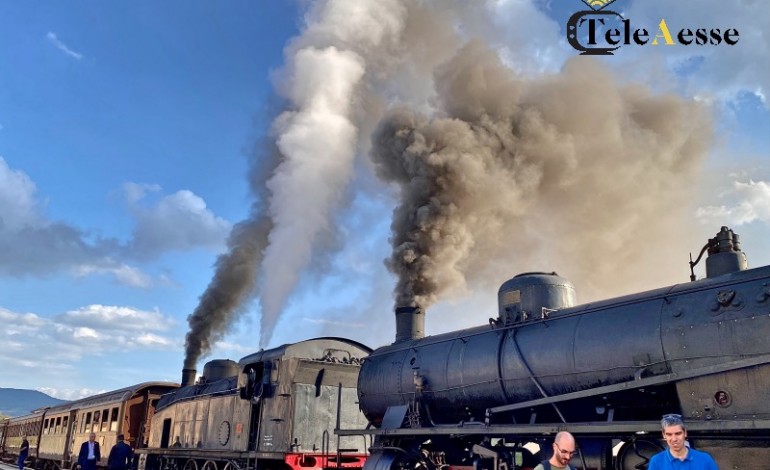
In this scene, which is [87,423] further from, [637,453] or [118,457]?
[637,453]

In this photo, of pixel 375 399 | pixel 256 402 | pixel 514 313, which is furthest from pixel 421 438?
pixel 256 402

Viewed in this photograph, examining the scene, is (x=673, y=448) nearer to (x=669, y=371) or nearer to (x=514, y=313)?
(x=669, y=371)

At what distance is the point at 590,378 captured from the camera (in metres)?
6.46

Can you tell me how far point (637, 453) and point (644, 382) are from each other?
0.72m

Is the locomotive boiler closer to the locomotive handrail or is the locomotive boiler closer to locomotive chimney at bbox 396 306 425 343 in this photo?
the locomotive handrail

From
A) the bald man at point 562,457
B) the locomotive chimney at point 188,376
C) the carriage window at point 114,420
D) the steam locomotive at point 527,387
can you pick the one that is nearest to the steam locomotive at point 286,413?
the steam locomotive at point 527,387

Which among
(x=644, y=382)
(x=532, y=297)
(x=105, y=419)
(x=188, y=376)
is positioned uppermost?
(x=188, y=376)

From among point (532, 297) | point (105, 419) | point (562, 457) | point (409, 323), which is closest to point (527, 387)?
point (532, 297)

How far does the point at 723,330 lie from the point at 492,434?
2.93 meters

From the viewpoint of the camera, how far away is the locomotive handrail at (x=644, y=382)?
506 cm

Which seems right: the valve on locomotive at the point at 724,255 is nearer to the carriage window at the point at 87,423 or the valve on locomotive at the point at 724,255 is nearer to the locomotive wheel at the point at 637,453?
the locomotive wheel at the point at 637,453

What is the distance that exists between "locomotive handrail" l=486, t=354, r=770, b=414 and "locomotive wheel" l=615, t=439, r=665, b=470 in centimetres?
53

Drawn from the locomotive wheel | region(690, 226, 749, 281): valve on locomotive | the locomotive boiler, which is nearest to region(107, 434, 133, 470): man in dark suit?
the locomotive boiler

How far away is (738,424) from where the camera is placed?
16.0 ft
